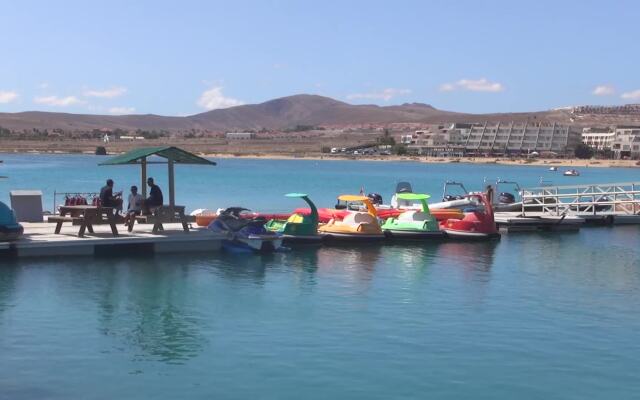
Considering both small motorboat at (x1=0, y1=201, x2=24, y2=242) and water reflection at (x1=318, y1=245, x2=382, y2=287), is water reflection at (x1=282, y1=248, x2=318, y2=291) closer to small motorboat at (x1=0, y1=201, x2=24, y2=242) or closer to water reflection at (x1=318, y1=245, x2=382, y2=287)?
water reflection at (x1=318, y1=245, x2=382, y2=287)

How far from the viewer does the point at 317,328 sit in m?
17.5

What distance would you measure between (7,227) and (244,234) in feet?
23.7

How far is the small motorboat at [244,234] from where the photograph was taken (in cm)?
2744

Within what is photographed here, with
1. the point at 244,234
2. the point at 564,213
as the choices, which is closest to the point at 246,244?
the point at 244,234

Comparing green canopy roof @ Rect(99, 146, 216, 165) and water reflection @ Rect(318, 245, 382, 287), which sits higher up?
green canopy roof @ Rect(99, 146, 216, 165)

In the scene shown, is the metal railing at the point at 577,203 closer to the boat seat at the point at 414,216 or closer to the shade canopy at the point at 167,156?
the boat seat at the point at 414,216

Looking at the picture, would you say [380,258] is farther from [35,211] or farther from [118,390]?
[118,390]

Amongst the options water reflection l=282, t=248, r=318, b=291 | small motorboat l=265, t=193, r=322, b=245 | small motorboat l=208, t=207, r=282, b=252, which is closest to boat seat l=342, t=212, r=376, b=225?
small motorboat l=265, t=193, r=322, b=245

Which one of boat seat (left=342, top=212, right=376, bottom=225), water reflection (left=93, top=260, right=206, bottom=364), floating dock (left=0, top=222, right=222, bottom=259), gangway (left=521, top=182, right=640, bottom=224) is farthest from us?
gangway (left=521, top=182, right=640, bottom=224)

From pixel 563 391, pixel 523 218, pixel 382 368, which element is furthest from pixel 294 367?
pixel 523 218

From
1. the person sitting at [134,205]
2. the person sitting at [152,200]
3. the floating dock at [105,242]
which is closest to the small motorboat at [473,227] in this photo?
the floating dock at [105,242]

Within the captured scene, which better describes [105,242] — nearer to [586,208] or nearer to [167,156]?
[167,156]

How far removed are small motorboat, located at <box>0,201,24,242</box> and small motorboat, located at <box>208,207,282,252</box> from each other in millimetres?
6141

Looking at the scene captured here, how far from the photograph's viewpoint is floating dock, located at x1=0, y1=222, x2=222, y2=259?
24188mm
